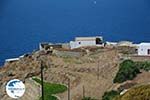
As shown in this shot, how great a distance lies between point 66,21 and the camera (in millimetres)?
16047

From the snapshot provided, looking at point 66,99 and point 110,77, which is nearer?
point 66,99

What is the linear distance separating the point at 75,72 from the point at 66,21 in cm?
896

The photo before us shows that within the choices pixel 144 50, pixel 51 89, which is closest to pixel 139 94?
pixel 51 89

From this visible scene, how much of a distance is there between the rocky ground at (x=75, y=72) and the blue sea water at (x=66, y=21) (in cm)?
538

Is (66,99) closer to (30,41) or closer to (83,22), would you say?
(30,41)

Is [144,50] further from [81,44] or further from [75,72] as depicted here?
[81,44]

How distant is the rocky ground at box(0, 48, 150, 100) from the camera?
6280 mm

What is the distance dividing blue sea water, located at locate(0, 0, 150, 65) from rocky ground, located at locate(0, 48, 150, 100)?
5.38 meters

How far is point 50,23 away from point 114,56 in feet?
26.9

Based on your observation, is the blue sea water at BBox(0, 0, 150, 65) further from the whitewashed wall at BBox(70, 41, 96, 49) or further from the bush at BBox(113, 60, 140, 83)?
the bush at BBox(113, 60, 140, 83)

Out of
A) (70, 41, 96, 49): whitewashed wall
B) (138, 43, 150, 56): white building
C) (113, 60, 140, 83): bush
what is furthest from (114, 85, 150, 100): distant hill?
(70, 41, 96, 49): whitewashed wall

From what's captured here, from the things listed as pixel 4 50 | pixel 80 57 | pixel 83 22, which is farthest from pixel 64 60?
pixel 83 22

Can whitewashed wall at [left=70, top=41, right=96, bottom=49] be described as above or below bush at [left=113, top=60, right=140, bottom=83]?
above

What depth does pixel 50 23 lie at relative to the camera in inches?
633
